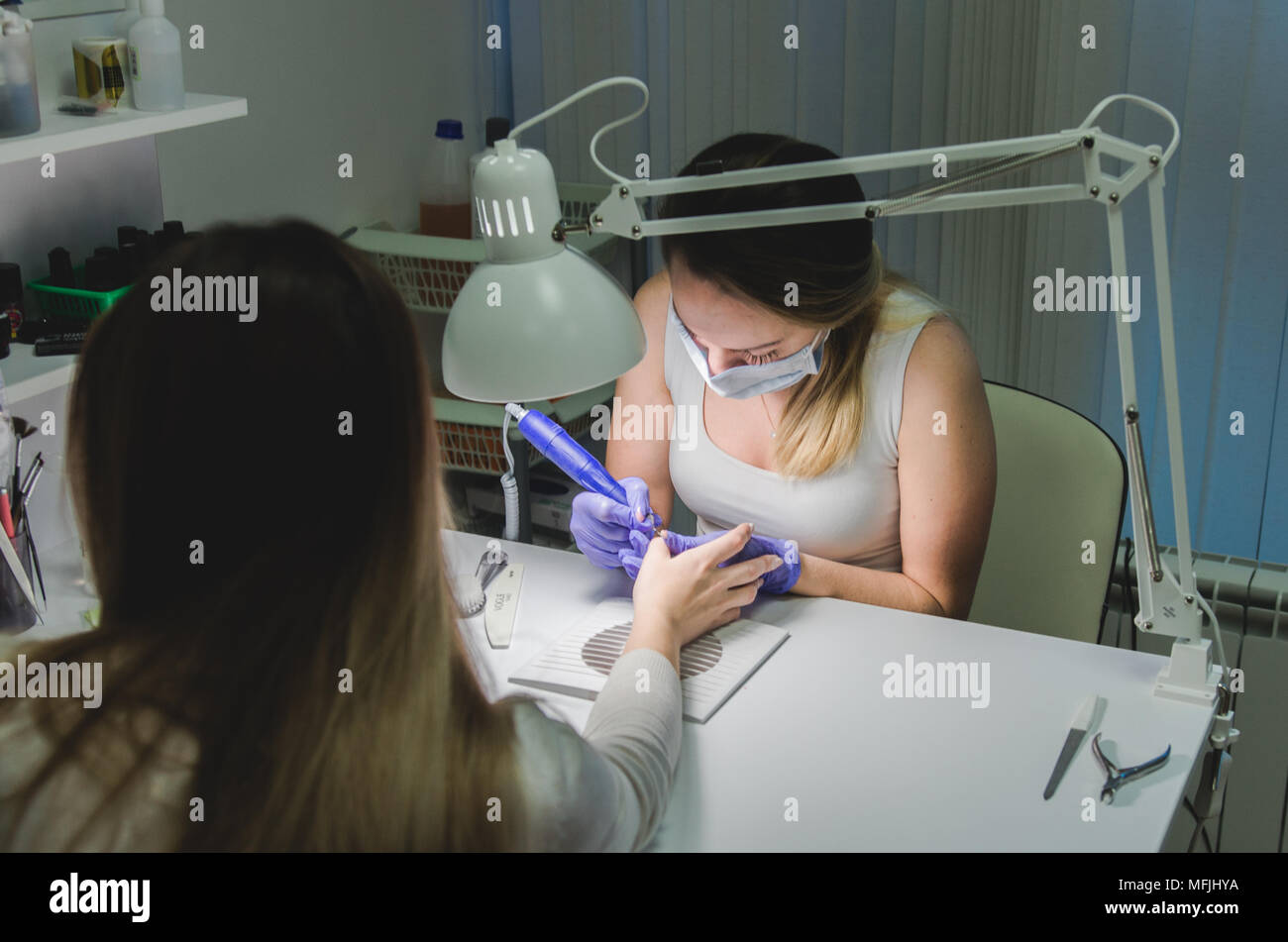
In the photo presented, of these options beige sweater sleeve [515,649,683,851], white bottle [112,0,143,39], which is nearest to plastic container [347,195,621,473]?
white bottle [112,0,143,39]

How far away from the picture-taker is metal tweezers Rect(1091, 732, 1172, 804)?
3.59 ft

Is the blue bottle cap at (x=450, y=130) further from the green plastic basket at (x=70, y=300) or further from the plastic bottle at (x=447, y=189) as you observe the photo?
the green plastic basket at (x=70, y=300)

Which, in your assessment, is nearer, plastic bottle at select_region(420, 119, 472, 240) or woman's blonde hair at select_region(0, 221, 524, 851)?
woman's blonde hair at select_region(0, 221, 524, 851)

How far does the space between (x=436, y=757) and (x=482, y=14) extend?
6.27ft

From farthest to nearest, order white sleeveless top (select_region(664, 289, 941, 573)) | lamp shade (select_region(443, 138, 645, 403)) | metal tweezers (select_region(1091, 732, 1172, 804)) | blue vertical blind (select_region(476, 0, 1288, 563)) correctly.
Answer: blue vertical blind (select_region(476, 0, 1288, 563)), white sleeveless top (select_region(664, 289, 941, 573)), metal tweezers (select_region(1091, 732, 1172, 804)), lamp shade (select_region(443, 138, 645, 403))

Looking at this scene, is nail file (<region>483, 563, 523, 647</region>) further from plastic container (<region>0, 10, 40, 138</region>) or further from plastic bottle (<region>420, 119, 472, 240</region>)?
plastic bottle (<region>420, 119, 472, 240</region>)

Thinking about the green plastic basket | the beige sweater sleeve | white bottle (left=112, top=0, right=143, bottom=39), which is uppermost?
white bottle (left=112, top=0, right=143, bottom=39)

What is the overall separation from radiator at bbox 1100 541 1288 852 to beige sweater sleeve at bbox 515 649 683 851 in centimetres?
102

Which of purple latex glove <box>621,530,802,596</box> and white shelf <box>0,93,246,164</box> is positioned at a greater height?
white shelf <box>0,93,246,164</box>

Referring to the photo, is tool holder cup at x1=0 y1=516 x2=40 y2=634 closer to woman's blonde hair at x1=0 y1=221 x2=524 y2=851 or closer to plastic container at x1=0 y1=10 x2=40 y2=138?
plastic container at x1=0 y1=10 x2=40 y2=138

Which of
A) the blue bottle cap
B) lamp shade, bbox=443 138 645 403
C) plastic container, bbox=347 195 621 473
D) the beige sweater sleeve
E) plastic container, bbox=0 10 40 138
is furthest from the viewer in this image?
the blue bottle cap

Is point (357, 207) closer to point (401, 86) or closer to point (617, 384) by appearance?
point (401, 86)

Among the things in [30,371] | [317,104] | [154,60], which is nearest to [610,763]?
[30,371]

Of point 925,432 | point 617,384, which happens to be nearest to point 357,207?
point 617,384
